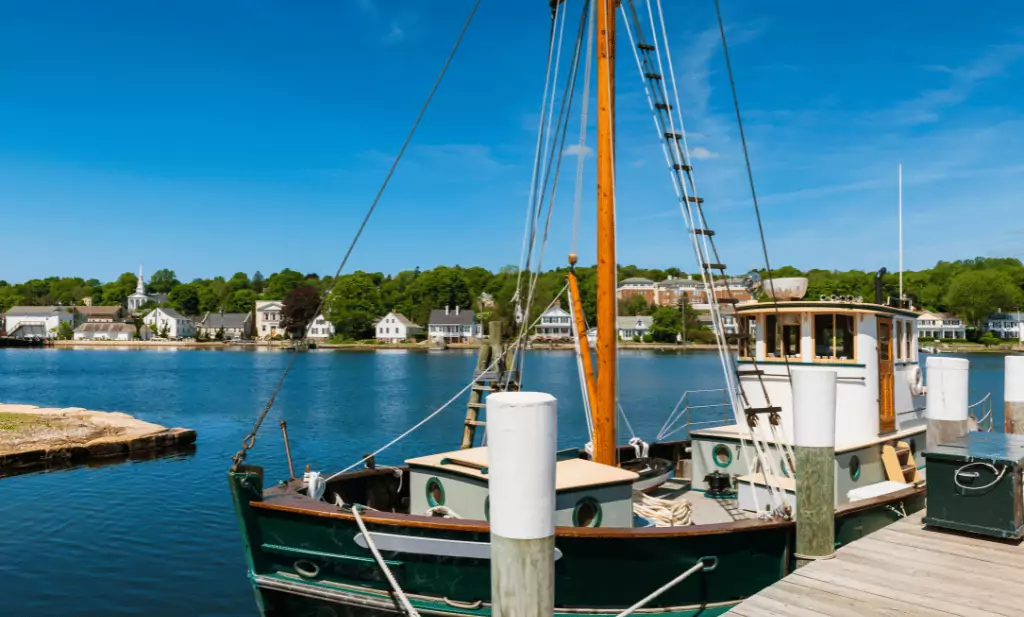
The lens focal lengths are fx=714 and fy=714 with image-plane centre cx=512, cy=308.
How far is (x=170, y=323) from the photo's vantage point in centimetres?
17075

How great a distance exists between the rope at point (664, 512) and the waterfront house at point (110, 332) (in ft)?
591

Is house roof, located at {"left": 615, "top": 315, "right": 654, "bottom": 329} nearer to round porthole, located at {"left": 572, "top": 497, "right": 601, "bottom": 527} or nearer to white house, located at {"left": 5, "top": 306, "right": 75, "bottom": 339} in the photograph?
white house, located at {"left": 5, "top": 306, "right": 75, "bottom": 339}

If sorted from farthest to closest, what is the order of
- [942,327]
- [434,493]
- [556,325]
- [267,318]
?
[267,318]
[556,325]
[942,327]
[434,493]

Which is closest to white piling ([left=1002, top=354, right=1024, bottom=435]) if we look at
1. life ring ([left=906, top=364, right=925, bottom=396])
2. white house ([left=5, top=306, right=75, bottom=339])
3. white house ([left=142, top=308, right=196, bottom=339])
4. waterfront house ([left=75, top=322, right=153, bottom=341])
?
life ring ([left=906, top=364, right=925, bottom=396])

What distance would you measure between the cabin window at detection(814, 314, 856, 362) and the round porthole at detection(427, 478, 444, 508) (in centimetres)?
768

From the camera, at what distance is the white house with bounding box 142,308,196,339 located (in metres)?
170

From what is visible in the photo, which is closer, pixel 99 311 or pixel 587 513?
pixel 587 513

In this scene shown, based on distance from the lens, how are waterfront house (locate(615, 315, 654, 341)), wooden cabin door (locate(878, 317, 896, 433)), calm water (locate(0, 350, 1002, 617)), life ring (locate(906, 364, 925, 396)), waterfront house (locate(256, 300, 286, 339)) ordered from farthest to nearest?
waterfront house (locate(256, 300, 286, 339)) < waterfront house (locate(615, 315, 654, 341)) < life ring (locate(906, 364, 925, 396)) < calm water (locate(0, 350, 1002, 617)) < wooden cabin door (locate(878, 317, 896, 433))

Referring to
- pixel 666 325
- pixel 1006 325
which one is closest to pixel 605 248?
pixel 666 325

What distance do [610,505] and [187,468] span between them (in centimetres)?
2259

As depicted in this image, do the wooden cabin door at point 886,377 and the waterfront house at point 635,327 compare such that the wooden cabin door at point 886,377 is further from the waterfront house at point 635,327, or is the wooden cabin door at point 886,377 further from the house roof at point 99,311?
the house roof at point 99,311

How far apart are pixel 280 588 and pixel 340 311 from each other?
487ft

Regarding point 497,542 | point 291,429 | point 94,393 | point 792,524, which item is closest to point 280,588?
point 497,542

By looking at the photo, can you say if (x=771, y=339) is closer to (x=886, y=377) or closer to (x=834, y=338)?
(x=834, y=338)
